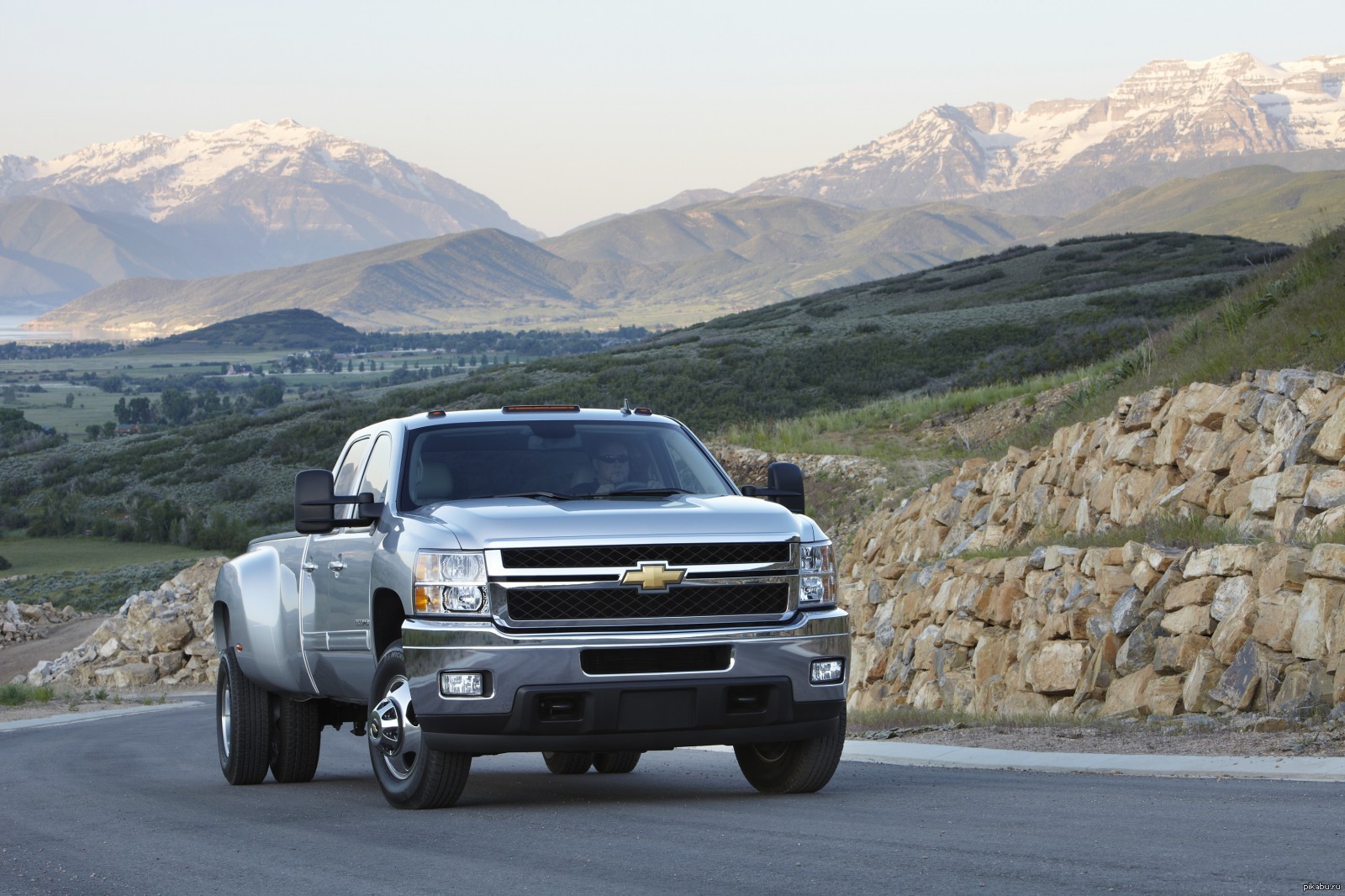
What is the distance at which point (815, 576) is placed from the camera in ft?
27.9

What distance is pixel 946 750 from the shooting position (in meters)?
12.3

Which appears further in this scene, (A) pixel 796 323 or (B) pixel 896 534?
(A) pixel 796 323

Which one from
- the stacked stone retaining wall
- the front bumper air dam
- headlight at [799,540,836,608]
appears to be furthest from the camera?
the stacked stone retaining wall

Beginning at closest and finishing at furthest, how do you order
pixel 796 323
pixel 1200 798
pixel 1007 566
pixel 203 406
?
pixel 1200 798, pixel 1007 566, pixel 796 323, pixel 203 406

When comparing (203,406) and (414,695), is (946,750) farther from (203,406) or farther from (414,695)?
(203,406)

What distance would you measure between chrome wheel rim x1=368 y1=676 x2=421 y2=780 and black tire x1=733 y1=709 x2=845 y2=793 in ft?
6.05

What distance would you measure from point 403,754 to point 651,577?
178 centimetres

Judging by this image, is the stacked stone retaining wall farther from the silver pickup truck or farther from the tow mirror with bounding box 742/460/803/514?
the silver pickup truck

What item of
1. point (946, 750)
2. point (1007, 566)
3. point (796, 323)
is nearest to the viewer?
point (946, 750)

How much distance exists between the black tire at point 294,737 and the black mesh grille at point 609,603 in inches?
140

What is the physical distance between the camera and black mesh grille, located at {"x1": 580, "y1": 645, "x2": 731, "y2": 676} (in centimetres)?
791

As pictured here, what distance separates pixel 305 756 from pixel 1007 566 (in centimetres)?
941

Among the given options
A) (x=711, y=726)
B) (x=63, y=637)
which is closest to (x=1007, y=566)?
(x=711, y=726)

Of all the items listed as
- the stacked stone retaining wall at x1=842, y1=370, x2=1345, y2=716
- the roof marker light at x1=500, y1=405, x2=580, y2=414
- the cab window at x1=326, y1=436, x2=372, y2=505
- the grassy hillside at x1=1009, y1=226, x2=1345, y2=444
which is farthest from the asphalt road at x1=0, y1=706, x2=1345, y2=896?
the grassy hillside at x1=1009, y1=226, x2=1345, y2=444
